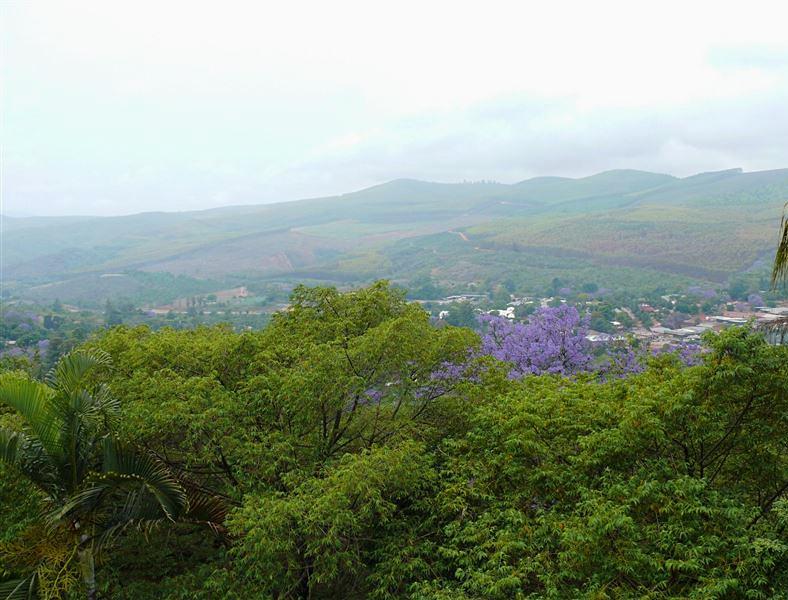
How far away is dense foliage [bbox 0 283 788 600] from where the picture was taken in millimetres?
6238

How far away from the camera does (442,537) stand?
7941 millimetres

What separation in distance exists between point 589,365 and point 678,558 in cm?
1289

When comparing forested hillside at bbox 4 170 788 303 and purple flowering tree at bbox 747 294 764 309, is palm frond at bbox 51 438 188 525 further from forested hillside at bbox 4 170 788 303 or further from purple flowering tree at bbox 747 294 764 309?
forested hillside at bbox 4 170 788 303

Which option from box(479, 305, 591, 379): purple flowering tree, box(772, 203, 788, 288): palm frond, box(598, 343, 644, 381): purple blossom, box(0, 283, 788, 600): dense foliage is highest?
box(772, 203, 788, 288): palm frond

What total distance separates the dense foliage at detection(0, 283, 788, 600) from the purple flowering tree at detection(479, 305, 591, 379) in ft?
25.6

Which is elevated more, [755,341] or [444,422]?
[755,341]

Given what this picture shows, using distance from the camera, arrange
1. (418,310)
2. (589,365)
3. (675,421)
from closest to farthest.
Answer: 1. (675,421)
2. (418,310)
3. (589,365)

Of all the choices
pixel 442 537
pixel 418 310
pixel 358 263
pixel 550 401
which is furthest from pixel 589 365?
pixel 358 263

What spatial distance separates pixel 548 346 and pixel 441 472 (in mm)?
10995

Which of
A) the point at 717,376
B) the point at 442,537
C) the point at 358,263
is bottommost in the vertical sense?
the point at 358,263

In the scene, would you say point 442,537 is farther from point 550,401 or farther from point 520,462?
point 550,401

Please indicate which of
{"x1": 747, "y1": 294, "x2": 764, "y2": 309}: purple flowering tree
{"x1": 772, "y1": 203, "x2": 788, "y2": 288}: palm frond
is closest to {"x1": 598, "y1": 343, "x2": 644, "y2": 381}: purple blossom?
{"x1": 772, "y1": 203, "x2": 788, "y2": 288}: palm frond

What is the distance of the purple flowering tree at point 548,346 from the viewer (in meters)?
18.2

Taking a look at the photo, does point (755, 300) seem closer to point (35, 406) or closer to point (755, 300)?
point (755, 300)
